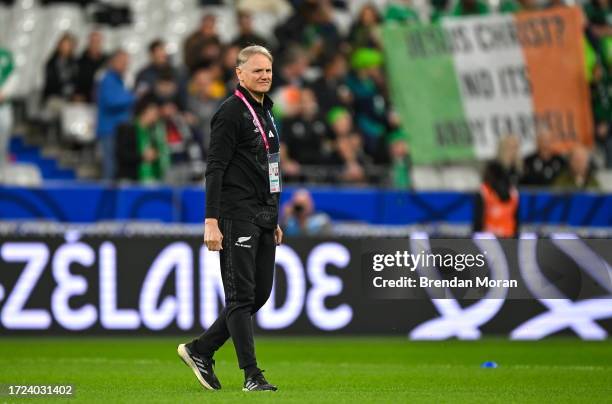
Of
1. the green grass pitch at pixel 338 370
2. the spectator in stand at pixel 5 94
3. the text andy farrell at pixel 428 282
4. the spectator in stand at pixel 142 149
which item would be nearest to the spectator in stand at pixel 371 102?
the spectator in stand at pixel 142 149

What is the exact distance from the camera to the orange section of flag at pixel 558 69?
2006 centimetres

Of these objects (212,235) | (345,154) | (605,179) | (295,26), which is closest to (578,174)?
(605,179)

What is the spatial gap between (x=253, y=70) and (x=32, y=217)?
8187mm

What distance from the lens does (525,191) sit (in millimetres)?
18344

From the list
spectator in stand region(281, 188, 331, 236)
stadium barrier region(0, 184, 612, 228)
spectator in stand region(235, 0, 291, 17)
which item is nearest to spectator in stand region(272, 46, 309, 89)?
spectator in stand region(235, 0, 291, 17)

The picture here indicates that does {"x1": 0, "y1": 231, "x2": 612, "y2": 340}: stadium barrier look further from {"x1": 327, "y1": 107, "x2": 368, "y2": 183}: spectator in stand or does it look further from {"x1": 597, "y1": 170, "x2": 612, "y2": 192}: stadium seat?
{"x1": 597, "y1": 170, "x2": 612, "y2": 192}: stadium seat

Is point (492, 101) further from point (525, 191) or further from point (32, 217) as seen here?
point (32, 217)

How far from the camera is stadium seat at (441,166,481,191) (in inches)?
770

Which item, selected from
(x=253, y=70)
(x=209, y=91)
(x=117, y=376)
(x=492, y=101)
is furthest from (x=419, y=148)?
(x=253, y=70)

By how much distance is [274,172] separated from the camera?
9.16 meters

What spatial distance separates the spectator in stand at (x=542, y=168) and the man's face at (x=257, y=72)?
33.9 ft

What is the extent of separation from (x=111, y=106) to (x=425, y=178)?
4.60m

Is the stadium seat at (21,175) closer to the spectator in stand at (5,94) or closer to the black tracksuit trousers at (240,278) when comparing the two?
the spectator in stand at (5,94)

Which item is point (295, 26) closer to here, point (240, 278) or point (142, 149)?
point (142, 149)
